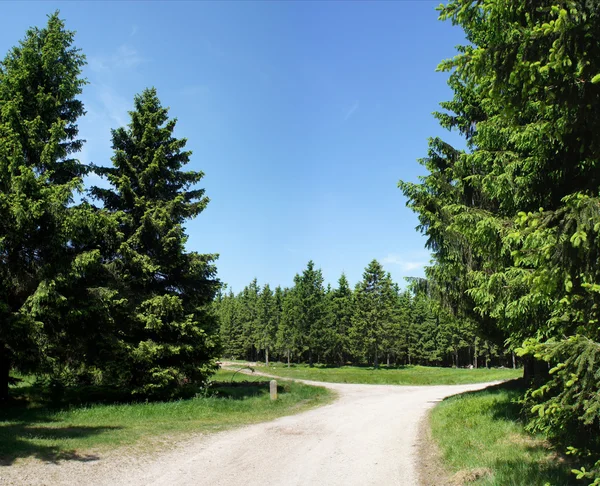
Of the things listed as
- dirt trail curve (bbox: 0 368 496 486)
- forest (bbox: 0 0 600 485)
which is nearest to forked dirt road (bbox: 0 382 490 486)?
dirt trail curve (bbox: 0 368 496 486)

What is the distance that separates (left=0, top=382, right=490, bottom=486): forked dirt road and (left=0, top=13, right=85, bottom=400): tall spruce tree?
5437mm

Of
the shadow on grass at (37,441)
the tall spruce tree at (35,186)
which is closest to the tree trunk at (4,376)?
the tall spruce tree at (35,186)

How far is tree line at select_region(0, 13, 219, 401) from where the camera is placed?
12.2 m

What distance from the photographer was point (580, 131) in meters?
5.04

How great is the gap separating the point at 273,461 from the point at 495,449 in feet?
15.1

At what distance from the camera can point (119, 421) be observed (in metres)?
12.4

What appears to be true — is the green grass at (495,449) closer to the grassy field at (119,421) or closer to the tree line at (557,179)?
the tree line at (557,179)

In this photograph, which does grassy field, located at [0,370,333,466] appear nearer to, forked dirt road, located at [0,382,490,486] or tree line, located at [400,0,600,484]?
forked dirt road, located at [0,382,490,486]

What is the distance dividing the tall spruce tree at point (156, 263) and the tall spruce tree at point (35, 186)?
2.36m

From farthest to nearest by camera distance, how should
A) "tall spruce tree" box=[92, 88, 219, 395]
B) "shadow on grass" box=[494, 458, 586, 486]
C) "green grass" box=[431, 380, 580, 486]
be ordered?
1. "tall spruce tree" box=[92, 88, 219, 395]
2. "green grass" box=[431, 380, 580, 486]
3. "shadow on grass" box=[494, 458, 586, 486]

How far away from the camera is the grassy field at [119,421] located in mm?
8609

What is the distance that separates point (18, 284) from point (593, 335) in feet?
47.6

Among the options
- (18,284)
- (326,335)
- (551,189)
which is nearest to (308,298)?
(326,335)

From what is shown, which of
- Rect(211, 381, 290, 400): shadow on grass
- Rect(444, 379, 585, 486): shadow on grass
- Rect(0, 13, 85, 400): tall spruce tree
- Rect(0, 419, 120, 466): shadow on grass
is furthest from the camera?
Rect(211, 381, 290, 400): shadow on grass
